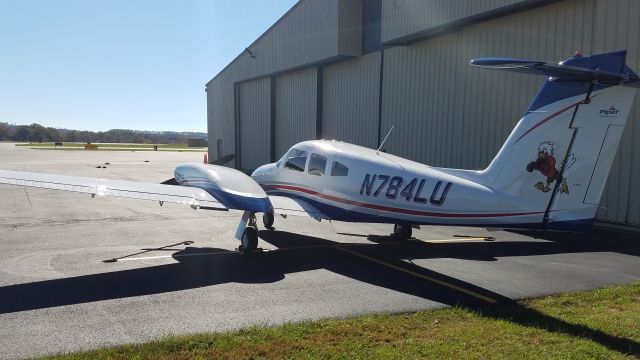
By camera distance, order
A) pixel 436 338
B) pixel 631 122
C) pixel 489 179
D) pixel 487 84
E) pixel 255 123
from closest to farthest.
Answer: pixel 436 338 → pixel 489 179 → pixel 631 122 → pixel 487 84 → pixel 255 123

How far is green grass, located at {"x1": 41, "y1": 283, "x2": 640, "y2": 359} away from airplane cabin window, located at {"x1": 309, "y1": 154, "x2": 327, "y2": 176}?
5.74m

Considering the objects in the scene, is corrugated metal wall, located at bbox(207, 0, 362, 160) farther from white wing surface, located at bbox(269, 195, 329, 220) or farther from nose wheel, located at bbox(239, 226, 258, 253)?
nose wheel, located at bbox(239, 226, 258, 253)

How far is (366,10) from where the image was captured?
83.1 feet

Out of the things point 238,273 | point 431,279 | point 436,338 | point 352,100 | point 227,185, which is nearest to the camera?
point 436,338

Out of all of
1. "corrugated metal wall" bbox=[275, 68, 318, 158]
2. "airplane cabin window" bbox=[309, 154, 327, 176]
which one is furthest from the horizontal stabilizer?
"corrugated metal wall" bbox=[275, 68, 318, 158]

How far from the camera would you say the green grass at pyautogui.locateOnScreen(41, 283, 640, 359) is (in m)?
5.52

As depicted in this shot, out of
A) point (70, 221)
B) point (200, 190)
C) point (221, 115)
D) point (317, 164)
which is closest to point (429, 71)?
point (317, 164)

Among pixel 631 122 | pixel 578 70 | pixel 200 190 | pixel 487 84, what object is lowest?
pixel 200 190

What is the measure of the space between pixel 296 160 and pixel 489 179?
17.2 ft

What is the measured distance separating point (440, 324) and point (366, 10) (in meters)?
21.8

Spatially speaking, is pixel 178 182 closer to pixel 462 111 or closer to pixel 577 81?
pixel 577 81

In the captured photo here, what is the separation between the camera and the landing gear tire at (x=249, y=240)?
35.7 ft

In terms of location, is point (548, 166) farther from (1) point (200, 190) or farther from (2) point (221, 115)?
(2) point (221, 115)

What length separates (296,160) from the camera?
512 inches
